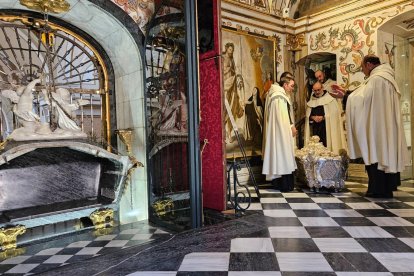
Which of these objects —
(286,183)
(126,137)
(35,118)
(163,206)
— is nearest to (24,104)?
(35,118)

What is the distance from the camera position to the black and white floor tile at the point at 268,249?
2.49 metres

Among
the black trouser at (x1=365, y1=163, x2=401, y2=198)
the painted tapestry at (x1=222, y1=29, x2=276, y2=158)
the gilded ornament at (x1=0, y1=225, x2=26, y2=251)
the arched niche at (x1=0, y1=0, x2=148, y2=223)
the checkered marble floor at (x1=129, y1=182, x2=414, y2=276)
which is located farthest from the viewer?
the painted tapestry at (x1=222, y1=29, x2=276, y2=158)

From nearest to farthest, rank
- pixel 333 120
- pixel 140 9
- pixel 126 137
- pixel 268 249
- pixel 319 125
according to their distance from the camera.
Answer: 1. pixel 268 249
2. pixel 140 9
3. pixel 126 137
4. pixel 333 120
5. pixel 319 125

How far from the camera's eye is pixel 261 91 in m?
6.61

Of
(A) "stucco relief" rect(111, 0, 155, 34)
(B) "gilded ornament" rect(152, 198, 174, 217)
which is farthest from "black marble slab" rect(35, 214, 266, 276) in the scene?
(A) "stucco relief" rect(111, 0, 155, 34)

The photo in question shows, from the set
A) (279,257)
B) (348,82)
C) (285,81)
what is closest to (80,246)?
(279,257)

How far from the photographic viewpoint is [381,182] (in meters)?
4.70

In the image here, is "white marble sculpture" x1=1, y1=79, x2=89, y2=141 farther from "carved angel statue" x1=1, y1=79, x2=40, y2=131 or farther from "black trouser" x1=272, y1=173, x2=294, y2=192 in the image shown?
→ "black trouser" x1=272, y1=173, x2=294, y2=192

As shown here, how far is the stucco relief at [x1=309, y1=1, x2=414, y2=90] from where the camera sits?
6.06 meters

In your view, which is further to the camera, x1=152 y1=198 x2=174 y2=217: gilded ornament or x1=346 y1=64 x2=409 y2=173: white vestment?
x1=346 y1=64 x2=409 y2=173: white vestment

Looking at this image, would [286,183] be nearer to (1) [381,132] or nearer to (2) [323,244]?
(1) [381,132]

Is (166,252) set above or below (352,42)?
below

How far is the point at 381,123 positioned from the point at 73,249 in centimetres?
445

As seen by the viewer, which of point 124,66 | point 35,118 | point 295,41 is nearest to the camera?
point 35,118
